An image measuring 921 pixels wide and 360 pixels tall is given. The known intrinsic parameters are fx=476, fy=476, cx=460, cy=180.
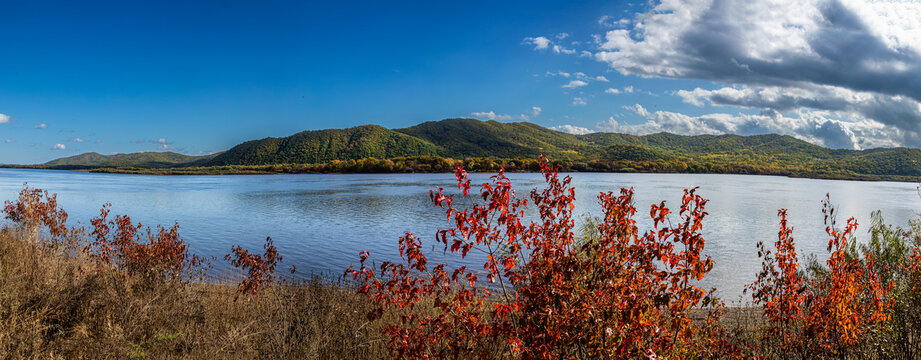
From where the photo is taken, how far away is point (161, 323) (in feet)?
24.1

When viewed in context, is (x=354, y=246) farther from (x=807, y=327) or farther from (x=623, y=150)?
(x=623, y=150)

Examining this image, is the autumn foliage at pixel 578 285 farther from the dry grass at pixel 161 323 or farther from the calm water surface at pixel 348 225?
the calm water surface at pixel 348 225

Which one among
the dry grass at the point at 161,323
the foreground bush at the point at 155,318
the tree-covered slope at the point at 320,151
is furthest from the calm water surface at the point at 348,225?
the tree-covered slope at the point at 320,151

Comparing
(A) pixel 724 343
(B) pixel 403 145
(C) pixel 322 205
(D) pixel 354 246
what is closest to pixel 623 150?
(B) pixel 403 145

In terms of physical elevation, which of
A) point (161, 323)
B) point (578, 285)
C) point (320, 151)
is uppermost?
point (320, 151)

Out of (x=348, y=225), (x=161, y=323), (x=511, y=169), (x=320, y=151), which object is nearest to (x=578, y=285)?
(x=161, y=323)

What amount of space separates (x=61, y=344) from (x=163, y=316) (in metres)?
1.30

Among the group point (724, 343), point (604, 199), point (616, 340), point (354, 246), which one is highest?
point (604, 199)

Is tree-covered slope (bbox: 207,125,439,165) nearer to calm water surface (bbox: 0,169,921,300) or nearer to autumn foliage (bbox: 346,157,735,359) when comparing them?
calm water surface (bbox: 0,169,921,300)

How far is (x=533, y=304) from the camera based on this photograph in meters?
4.31

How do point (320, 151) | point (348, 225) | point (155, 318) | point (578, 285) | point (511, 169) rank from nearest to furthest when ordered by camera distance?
point (578, 285) < point (155, 318) < point (348, 225) < point (511, 169) < point (320, 151)

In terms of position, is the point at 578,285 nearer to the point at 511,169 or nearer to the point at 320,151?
the point at 511,169

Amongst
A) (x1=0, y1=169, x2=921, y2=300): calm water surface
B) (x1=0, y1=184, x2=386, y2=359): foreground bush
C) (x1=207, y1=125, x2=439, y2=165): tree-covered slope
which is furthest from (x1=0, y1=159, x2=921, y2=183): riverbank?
(x1=0, y1=184, x2=386, y2=359): foreground bush

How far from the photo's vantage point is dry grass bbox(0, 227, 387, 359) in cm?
609
